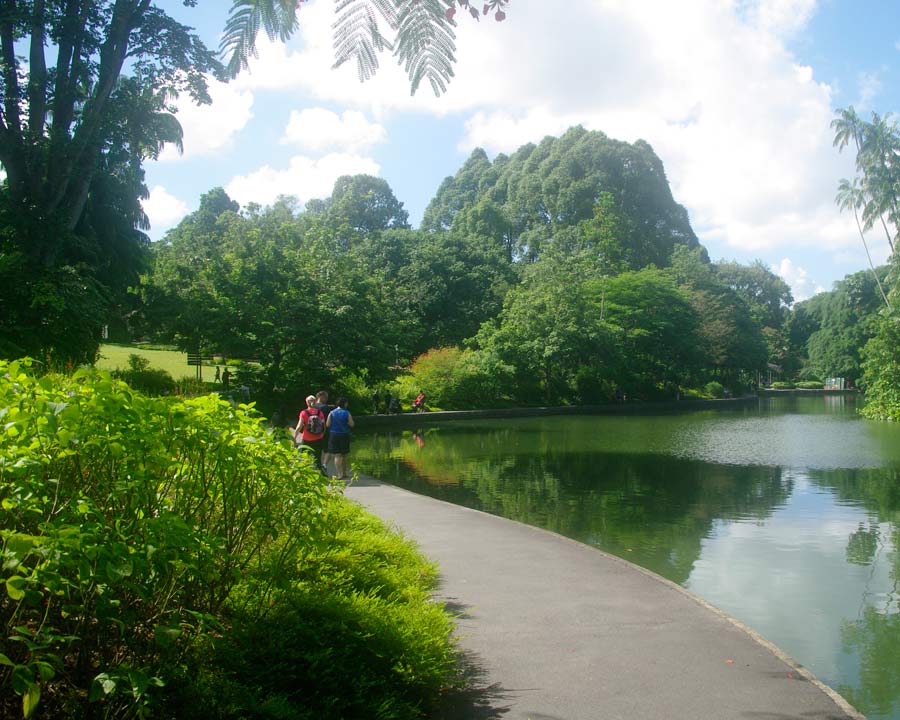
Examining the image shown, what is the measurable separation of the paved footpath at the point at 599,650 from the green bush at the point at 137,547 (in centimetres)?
64

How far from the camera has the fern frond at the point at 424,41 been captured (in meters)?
3.13

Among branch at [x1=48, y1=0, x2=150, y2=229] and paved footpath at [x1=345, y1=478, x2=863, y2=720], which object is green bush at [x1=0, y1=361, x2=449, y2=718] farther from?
branch at [x1=48, y1=0, x2=150, y2=229]

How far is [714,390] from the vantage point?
6222 centimetres

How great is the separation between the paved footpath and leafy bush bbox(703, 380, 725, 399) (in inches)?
2257

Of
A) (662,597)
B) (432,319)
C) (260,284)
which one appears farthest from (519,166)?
(662,597)

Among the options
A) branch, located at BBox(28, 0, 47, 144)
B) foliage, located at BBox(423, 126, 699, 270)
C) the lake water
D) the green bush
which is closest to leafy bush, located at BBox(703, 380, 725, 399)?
foliage, located at BBox(423, 126, 699, 270)

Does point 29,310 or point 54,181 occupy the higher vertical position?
point 54,181

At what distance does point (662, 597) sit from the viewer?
255 inches

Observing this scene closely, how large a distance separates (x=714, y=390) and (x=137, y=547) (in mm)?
63789

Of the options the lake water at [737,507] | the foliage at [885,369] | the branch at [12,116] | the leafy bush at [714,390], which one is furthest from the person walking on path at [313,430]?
the leafy bush at [714,390]

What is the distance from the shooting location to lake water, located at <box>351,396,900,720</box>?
23.1ft

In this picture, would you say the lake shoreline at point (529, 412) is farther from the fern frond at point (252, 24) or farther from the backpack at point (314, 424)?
the fern frond at point (252, 24)

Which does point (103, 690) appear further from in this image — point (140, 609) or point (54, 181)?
point (54, 181)

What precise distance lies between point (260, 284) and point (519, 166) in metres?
46.6
